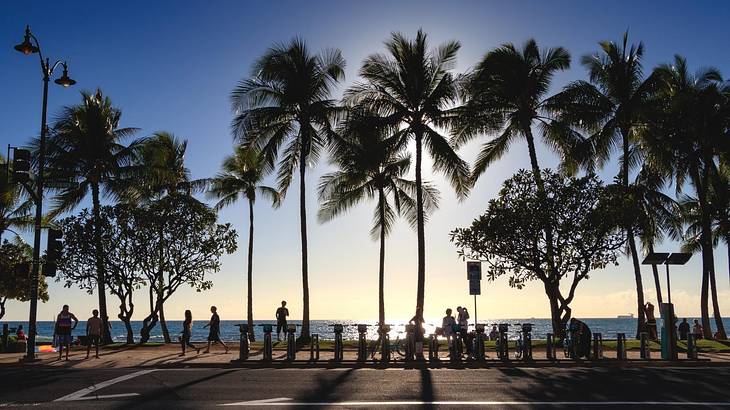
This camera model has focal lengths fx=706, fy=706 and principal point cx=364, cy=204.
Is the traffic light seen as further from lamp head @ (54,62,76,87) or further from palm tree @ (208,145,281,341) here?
palm tree @ (208,145,281,341)

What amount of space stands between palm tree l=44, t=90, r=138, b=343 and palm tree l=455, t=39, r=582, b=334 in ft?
54.4

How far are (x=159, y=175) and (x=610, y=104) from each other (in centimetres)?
2206

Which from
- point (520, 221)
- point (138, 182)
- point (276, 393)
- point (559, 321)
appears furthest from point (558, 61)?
point (276, 393)

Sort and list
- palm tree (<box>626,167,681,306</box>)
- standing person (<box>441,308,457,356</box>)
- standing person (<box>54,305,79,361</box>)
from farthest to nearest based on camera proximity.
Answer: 1. palm tree (<box>626,167,681,306</box>)
2. standing person (<box>54,305,79,361</box>)
3. standing person (<box>441,308,457,356</box>)

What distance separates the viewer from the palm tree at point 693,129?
108ft

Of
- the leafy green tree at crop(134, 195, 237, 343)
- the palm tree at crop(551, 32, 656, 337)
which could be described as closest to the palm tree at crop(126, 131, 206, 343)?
the leafy green tree at crop(134, 195, 237, 343)

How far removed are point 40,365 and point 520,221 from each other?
55.3ft

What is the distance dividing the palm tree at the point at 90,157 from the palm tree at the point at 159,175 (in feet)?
2.00

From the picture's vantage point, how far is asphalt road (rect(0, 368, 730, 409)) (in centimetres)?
1265

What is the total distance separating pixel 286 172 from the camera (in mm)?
33531

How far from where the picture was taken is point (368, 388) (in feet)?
48.6

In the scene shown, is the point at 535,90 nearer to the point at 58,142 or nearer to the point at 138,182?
the point at 138,182

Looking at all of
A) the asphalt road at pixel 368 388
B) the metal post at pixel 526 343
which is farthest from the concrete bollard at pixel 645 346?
the metal post at pixel 526 343

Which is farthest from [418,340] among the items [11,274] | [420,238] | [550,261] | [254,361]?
[11,274]
